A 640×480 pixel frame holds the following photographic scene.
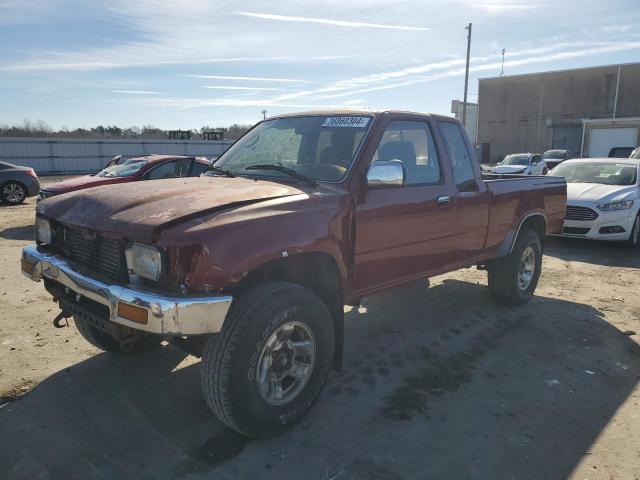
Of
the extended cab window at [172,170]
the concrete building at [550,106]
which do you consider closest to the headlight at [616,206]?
the extended cab window at [172,170]

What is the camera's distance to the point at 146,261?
274cm

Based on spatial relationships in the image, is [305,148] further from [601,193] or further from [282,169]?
[601,193]

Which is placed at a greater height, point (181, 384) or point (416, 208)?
point (416, 208)

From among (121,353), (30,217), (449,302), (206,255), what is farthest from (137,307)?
(30,217)

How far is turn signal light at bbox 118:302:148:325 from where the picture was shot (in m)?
2.58

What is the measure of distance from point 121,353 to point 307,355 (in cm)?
189

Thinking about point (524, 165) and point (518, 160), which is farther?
point (518, 160)

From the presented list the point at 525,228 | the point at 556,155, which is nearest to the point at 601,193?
the point at 525,228

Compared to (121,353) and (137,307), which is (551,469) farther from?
(121,353)

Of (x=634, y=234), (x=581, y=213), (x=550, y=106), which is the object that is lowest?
(x=634, y=234)

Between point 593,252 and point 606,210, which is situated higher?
point 606,210

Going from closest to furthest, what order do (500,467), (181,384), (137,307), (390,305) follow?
(137,307) < (500,467) < (181,384) < (390,305)

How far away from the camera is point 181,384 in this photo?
382 cm

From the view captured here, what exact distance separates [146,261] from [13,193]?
1490cm
